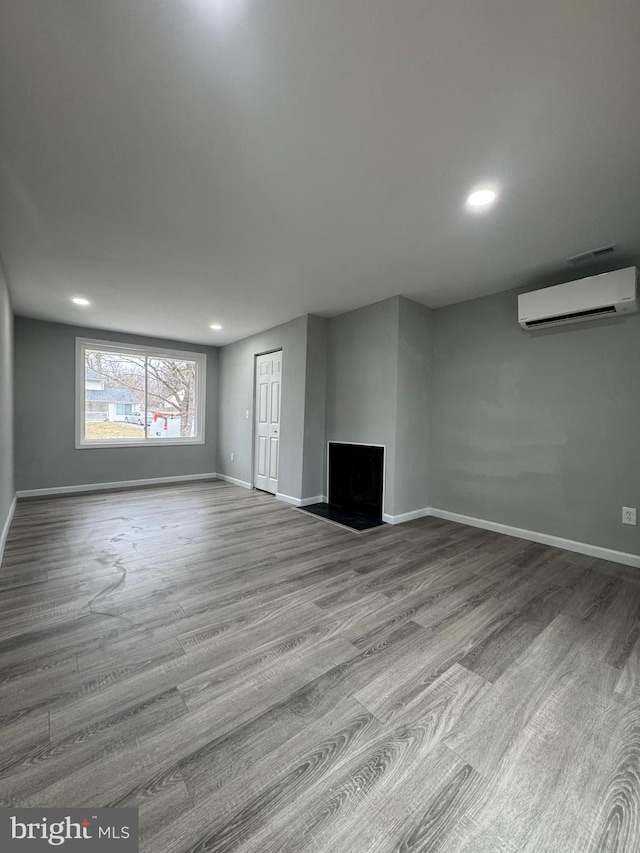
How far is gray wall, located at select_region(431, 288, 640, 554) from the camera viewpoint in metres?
2.94

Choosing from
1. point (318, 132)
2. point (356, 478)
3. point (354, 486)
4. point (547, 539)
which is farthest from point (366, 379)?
point (318, 132)

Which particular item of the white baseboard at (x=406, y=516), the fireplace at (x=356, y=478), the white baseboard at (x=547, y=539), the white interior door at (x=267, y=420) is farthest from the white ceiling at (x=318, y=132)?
the white baseboard at (x=406, y=516)

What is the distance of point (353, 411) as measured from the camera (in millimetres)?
4418

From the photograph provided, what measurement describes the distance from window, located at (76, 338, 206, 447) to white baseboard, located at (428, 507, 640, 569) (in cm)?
476

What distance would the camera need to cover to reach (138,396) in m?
5.98

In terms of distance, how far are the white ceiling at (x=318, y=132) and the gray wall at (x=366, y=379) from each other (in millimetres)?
1007

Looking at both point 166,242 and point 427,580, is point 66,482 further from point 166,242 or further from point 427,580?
point 427,580

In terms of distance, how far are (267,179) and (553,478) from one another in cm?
345

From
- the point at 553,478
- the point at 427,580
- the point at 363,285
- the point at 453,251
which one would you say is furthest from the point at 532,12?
the point at 553,478

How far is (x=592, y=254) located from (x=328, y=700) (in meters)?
3.66

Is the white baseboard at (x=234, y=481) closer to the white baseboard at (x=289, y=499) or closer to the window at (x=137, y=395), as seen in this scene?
the window at (x=137, y=395)

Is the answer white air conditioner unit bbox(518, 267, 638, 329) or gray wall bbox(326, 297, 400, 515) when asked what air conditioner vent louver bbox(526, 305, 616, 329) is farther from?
gray wall bbox(326, 297, 400, 515)

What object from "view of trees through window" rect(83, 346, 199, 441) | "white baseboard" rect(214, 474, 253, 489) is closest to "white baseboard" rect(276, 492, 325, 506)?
"white baseboard" rect(214, 474, 253, 489)
